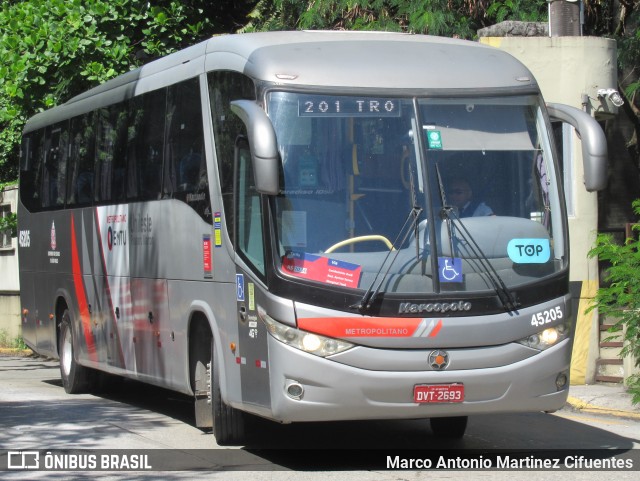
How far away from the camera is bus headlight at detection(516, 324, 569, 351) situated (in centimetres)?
862

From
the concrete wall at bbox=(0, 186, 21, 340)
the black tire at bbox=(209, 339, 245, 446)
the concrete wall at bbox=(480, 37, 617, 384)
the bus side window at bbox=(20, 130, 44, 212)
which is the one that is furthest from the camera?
the concrete wall at bbox=(0, 186, 21, 340)

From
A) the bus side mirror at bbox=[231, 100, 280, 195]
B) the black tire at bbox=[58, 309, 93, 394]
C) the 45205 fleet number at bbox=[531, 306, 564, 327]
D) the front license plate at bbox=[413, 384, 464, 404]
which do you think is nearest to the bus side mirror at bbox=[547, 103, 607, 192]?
the 45205 fleet number at bbox=[531, 306, 564, 327]

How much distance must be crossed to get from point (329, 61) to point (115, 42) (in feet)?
34.8

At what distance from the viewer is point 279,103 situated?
865 cm

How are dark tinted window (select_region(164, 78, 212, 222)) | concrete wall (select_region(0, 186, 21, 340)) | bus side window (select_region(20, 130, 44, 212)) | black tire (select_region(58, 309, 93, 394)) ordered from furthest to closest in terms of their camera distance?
concrete wall (select_region(0, 186, 21, 340)) < bus side window (select_region(20, 130, 44, 212)) < black tire (select_region(58, 309, 93, 394)) < dark tinted window (select_region(164, 78, 212, 222))

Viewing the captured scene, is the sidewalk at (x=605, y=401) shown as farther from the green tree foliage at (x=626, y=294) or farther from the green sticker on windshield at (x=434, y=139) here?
the green sticker on windshield at (x=434, y=139)

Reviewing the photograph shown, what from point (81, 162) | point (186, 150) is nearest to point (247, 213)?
point (186, 150)

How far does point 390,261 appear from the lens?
27.5 ft

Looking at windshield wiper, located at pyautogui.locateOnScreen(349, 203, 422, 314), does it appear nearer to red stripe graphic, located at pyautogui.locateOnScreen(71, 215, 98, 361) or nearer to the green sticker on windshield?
the green sticker on windshield

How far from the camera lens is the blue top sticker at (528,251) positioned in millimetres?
8711

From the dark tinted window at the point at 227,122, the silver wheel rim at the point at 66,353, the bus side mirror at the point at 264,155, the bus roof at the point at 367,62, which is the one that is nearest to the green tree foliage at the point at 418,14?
the silver wheel rim at the point at 66,353

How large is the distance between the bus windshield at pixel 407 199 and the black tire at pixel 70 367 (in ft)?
23.4

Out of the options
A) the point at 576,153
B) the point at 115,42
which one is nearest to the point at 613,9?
the point at 576,153

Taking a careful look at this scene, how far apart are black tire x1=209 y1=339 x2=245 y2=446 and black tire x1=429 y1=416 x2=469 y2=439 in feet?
6.20
